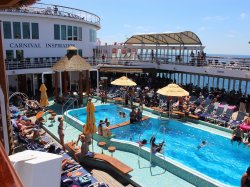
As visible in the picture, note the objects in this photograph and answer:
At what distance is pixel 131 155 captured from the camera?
34.4ft

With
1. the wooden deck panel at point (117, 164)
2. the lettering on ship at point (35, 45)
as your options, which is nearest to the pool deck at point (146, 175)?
the wooden deck panel at point (117, 164)

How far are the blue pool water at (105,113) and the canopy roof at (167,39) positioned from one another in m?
11.7

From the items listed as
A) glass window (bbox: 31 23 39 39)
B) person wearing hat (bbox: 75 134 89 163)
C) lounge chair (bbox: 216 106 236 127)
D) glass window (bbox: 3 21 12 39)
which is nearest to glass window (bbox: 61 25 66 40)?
glass window (bbox: 31 23 39 39)

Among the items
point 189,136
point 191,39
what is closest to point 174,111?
point 189,136

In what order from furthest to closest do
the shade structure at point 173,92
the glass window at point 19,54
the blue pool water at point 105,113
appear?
the glass window at point 19,54
the blue pool water at point 105,113
the shade structure at point 173,92

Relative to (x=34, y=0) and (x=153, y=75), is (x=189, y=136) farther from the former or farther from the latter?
(x=153, y=75)

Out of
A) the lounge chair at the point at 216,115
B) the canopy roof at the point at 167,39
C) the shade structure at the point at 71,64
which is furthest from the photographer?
the canopy roof at the point at 167,39

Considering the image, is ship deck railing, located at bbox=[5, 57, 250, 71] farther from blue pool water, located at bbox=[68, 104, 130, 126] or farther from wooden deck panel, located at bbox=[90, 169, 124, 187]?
wooden deck panel, located at bbox=[90, 169, 124, 187]

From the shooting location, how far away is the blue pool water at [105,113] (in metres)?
16.8

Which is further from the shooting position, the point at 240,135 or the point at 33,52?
the point at 33,52

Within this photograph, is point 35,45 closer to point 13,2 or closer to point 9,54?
point 9,54

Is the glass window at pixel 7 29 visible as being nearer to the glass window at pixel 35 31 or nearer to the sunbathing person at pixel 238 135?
the glass window at pixel 35 31

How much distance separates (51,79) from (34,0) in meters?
25.2

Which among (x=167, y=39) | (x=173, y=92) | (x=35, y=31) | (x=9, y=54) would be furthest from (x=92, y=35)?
(x=173, y=92)
